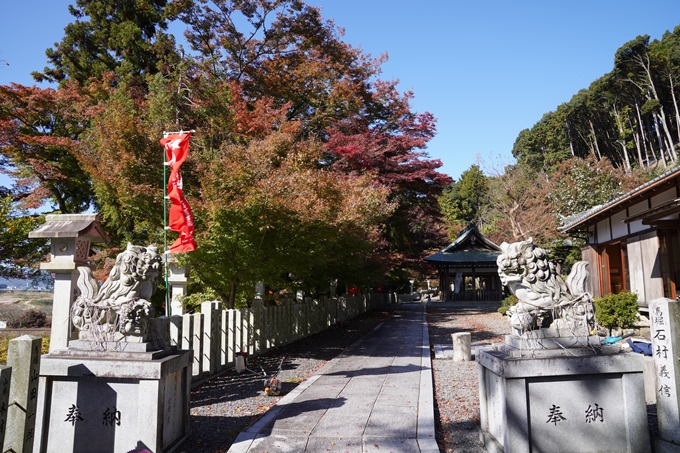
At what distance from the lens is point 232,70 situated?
64.2ft

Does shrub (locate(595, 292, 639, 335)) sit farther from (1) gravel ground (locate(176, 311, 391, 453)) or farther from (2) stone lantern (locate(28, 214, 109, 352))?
(2) stone lantern (locate(28, 214, 109, 352))

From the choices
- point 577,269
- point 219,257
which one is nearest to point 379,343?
point 219,257

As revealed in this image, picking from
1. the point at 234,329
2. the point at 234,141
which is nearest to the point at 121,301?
the point at 234,329

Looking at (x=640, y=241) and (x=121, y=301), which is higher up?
(x=640, y=241)

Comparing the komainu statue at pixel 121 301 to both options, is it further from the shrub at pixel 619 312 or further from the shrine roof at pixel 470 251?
the shrine roof at pixel 470 251

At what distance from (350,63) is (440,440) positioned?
19.2 metres

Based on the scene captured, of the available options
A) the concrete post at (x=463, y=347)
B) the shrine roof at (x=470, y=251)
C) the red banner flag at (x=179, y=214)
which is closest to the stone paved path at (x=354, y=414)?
the concrete post at (x=463, y=347)

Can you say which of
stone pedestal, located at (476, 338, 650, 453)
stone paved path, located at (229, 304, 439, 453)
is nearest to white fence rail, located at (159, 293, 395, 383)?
stone paved path, located at (229, 304, 439, 453)

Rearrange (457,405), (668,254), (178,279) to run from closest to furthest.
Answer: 1. (457,405)
2. (178,279)
3. (668,254)

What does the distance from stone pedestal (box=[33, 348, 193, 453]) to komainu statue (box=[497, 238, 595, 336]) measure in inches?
146

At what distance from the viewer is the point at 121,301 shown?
489 cm

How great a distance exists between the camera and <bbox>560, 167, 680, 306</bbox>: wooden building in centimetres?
1247

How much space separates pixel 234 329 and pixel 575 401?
728 centimetres

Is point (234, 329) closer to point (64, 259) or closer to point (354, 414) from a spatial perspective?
point (64, 259)
